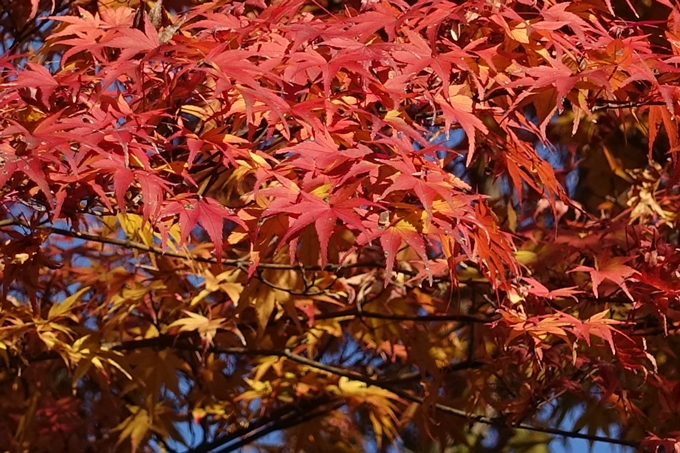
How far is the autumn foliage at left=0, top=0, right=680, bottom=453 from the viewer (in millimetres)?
1503

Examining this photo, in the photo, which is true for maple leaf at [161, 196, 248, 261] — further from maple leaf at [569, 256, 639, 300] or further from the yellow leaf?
the yellow leaf

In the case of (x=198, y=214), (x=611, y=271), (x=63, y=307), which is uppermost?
(x=198, y=214)

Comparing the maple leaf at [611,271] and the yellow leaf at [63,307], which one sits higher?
the maple leaf at [611,271]

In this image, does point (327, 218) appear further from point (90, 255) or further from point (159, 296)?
point (90, 255)

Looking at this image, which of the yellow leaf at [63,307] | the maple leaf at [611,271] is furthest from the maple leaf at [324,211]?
the yellow leaf at [63,307]

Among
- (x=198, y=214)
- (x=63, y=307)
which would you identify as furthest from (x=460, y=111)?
(x=63, y=307)

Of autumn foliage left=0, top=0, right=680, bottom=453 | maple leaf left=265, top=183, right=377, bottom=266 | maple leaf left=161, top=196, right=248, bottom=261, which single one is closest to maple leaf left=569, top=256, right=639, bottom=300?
autumn foliage left=0, top=0, right=680, bottom=453

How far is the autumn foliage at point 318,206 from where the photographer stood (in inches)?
59.2

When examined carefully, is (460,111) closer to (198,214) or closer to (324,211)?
(324,211)

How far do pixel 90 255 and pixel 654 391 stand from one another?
159cm

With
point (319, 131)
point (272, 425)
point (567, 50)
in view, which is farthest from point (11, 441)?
point (567, 50)

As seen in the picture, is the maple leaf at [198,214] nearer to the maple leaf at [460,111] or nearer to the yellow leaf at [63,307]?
the maple leaf at [460,111]

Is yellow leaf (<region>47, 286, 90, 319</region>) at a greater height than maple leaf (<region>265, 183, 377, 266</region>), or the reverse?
maple leaf (<region>265, 183, 377, 266</region>)

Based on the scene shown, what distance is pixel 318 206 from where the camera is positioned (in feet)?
4.74
